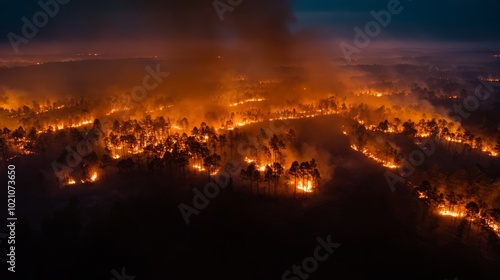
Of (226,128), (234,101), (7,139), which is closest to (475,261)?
(226,128)

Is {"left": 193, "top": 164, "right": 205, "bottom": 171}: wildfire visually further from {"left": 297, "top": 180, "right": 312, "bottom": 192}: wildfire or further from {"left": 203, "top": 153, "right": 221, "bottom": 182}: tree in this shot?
{"left": 297, "top": 180, "right": 312, "bottom": 192}: wildfire

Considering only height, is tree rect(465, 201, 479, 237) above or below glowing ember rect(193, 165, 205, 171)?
below

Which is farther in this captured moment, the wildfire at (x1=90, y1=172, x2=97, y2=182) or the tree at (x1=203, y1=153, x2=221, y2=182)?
the wildfire at (x1=90, y1=172, x2=97, y2=182)

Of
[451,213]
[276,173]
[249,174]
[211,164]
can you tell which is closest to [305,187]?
[276,173]

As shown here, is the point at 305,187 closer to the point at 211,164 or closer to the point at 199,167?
the point at 211,164

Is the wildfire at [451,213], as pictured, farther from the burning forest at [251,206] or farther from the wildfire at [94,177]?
the wildfire at [94,177]

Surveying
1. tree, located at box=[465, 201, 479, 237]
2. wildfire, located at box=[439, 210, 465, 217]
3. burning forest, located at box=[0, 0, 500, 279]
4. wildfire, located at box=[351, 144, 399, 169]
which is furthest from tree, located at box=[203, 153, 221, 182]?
tree, located at box=[465, 201, 479, 237]

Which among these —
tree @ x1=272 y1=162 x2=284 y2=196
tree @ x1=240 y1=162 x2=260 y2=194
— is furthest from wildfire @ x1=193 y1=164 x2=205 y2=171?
tree @ x1=272 y1=162 x2=284 y2=196

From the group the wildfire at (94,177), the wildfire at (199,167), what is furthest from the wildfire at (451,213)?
the wildfire at (94,177)

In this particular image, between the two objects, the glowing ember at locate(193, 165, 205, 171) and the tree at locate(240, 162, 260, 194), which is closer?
the tree at locate(240, 162, 260, 194)

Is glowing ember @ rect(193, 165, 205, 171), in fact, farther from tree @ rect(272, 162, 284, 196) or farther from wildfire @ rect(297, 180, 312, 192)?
wildfire @ rect(297, 180, 312, 192)

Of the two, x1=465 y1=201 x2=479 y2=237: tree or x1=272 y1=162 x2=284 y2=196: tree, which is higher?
x1=272 y1=162 x2=284 y2=196: tree

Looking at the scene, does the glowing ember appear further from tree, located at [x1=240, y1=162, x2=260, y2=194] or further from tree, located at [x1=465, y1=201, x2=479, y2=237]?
tree, located at [x1=465, y1=201, x2=479, y2=237]
